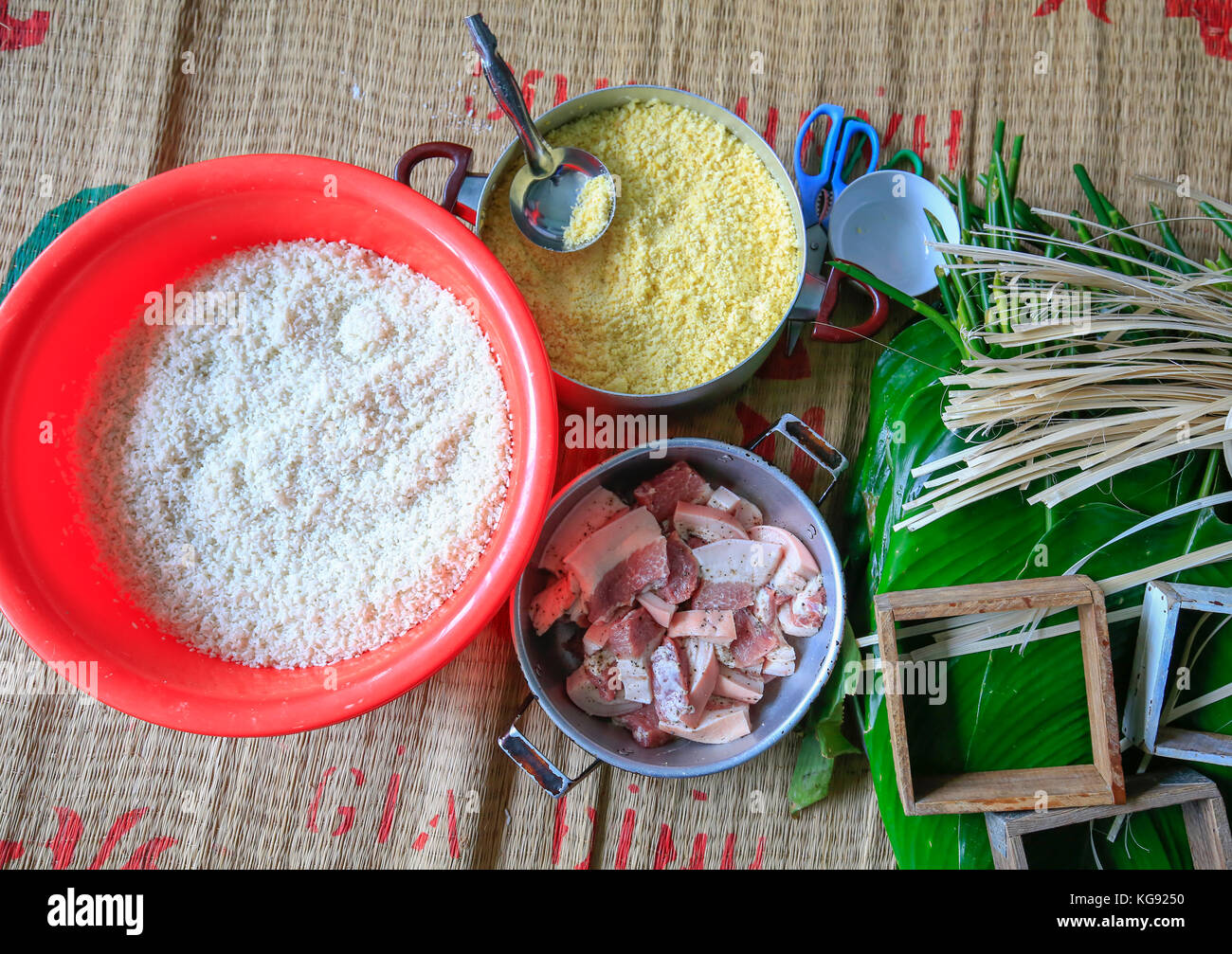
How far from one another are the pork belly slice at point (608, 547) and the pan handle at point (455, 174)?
474 mm

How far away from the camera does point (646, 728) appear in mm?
1109

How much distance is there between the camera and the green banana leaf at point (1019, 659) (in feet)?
3.46

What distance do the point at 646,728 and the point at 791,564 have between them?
31 centimetres

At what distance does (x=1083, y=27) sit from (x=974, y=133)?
0.27m

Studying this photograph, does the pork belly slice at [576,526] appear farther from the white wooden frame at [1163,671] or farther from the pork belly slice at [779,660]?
the white wooden frame at [1163,671]

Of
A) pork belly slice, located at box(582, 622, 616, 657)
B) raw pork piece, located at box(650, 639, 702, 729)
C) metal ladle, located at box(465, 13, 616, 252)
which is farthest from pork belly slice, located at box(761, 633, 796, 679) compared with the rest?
metal ladle, located at box(465, 13, 616, 252)

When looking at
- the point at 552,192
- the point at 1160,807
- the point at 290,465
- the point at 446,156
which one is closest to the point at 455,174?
the point at 446,156

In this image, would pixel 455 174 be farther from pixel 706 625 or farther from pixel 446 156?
pixel 706 625

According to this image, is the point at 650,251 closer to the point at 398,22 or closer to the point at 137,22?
the point at 398,22

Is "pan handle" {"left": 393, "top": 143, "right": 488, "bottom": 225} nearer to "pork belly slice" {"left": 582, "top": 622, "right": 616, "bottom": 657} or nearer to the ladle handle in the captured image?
the ladle handle

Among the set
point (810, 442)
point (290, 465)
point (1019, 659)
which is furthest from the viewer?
point (810, 442)

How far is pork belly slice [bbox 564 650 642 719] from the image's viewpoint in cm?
111

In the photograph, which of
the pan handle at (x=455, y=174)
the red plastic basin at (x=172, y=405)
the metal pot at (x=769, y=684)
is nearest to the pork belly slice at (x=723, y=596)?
the metal pot at (x=769, y=684)
